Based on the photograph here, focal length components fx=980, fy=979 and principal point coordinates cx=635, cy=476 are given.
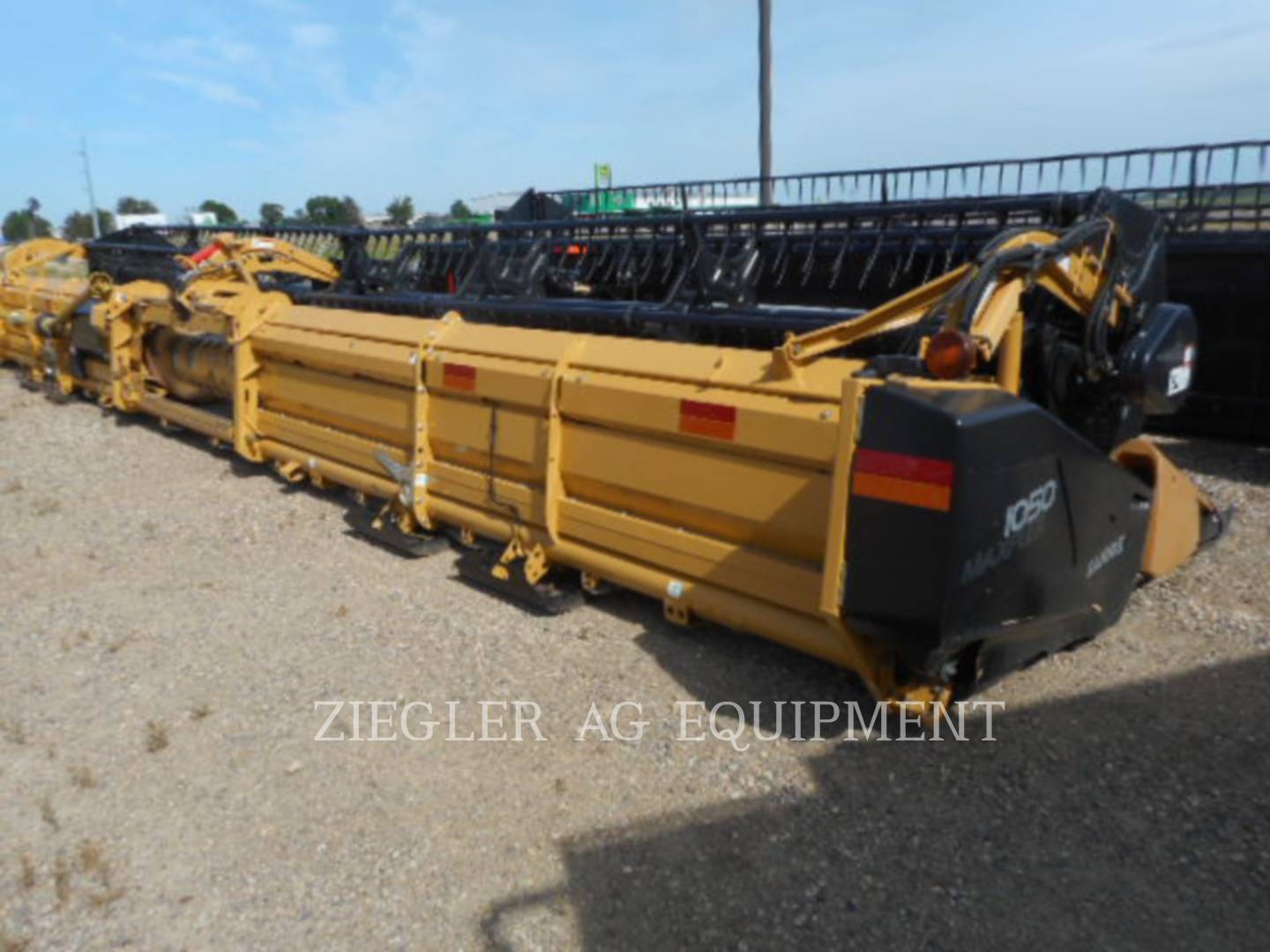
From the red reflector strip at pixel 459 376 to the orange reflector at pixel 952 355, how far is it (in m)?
2.39

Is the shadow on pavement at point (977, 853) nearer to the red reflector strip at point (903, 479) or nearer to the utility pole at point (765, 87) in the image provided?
the red reflector strip at point (903, 479)

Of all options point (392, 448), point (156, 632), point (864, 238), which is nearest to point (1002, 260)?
point (864, 238)

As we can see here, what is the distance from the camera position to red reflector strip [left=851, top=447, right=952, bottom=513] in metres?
2.71

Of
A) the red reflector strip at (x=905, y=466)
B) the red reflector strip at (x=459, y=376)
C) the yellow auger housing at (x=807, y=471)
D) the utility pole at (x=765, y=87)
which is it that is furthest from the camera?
the utility pole at (x=765, y=87)

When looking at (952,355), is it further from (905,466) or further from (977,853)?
(977,853)

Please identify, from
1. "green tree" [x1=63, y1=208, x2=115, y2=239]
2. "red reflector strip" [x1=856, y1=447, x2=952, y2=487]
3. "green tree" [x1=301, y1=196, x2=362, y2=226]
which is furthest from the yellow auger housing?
"green tree" [x1=63, y1=208, x2=115, y2=239]

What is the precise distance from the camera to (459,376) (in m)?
4.72

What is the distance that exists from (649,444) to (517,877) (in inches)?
69.8

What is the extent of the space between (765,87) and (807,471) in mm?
7651

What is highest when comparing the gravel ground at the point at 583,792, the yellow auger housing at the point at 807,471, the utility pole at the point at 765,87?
the utility pole at the point at 765,87

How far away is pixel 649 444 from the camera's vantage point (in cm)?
389

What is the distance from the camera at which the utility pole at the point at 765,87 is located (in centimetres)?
980

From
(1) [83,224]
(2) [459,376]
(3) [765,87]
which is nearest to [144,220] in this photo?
→ (3) [765,87]

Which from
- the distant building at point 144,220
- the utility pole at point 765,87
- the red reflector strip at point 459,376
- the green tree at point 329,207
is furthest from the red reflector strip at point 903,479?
the green tree at point 329,207
